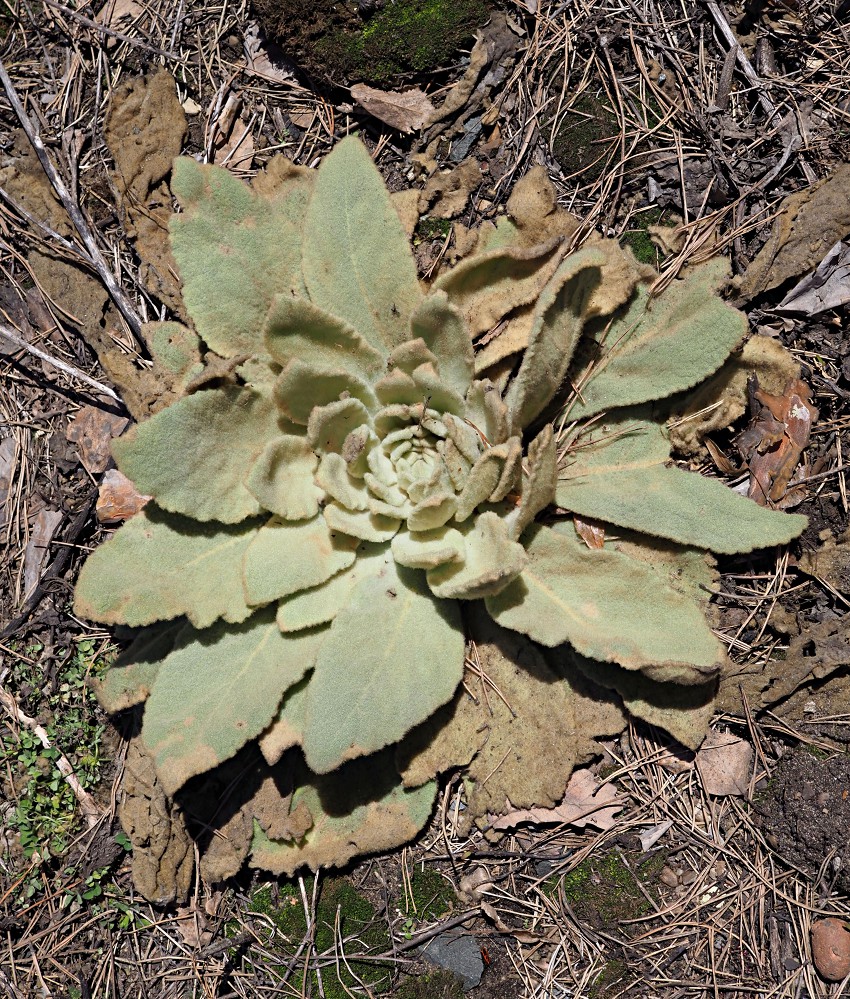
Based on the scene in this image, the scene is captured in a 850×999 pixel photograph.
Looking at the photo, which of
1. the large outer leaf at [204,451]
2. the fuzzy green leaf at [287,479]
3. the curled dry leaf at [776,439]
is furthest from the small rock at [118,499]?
the curled dry leaf at [776,439]

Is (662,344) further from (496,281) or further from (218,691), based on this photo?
(218,691)

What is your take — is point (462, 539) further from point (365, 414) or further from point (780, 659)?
point (780, 659)

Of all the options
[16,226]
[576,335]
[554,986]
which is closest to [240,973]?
[554,986]

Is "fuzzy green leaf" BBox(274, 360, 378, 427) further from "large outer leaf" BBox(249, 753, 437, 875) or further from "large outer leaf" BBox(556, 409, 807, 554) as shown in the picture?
"large outer leaf" BBox(249, 753, 437, 875)

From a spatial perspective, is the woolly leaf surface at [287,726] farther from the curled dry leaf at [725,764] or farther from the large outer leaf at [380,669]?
the curled dry leaf at [725,764]

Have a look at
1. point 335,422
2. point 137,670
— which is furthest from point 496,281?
point 137,670
